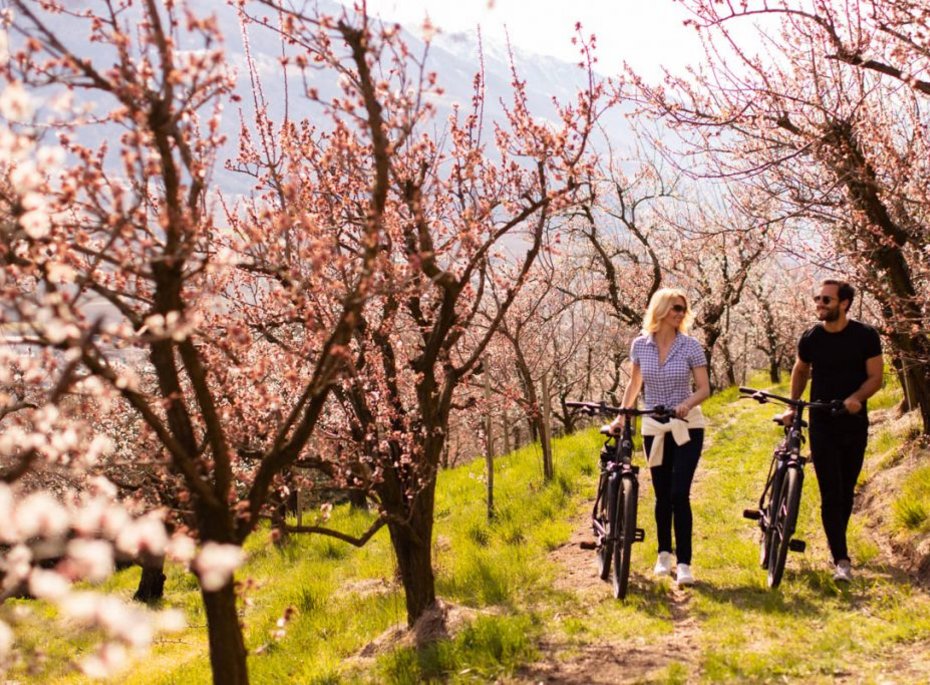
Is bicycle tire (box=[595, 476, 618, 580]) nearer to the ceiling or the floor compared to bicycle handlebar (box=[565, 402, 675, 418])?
nearer to the floor

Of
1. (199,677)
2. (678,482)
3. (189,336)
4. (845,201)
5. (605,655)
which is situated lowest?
(199,677)

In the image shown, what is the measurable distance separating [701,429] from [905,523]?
2.14 meters

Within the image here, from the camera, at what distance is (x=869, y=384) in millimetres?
6203

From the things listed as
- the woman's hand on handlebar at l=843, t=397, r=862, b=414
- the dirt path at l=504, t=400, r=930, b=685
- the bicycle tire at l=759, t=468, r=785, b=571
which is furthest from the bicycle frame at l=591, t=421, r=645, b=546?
the woman's hand on handlebar at l=843, t=397, r=862, b=414

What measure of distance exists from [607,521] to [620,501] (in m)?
0.37

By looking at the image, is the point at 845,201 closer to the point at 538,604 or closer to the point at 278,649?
the point at 538,604

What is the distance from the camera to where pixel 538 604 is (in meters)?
6.89

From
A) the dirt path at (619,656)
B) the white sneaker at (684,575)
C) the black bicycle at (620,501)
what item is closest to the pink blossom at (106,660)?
the dirt path at (619,656)

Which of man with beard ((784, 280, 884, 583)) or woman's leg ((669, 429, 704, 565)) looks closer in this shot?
man with beard ((784, 280, 884, 583))

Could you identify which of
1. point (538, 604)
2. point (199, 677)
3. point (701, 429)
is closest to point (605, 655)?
point (538, 604)

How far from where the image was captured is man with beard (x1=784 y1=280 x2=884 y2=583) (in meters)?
6.30

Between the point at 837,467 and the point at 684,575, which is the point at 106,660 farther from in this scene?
the point at 837,467

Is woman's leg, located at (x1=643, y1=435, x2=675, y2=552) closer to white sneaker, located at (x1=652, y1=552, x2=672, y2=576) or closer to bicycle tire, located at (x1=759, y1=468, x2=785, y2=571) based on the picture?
white sneaker, located at (x1=652, y1=552, x2=672, y2=576)

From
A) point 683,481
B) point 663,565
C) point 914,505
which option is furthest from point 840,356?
point 663,565
